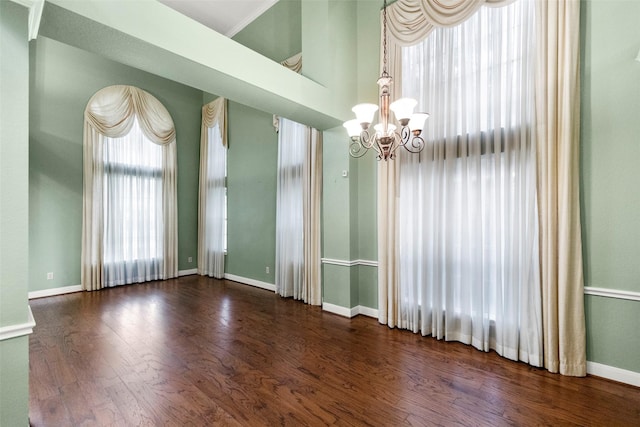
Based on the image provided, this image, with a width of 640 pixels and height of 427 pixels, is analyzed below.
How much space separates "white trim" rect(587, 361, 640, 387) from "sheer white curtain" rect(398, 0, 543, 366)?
37 centimetres

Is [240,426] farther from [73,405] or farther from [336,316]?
[336,316]

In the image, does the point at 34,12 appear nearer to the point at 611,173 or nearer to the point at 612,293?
the point at 611,173

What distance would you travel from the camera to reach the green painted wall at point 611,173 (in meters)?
2.33

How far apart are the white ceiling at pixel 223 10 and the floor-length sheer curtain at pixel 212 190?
142 centimetres

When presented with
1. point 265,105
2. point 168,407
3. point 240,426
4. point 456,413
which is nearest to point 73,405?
point 168,407

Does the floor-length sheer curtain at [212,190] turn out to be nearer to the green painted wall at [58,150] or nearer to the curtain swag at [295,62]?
the green painted wall at [58,150]

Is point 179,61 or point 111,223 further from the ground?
point 179,61

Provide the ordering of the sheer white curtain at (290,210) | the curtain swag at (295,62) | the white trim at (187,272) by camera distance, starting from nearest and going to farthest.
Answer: the curtain swag at (295,62) < the sheer white curtain at (290,210) < the white trim at (187,272)

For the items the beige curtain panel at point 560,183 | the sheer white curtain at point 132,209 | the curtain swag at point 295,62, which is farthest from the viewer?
the sheer white curtain at point 132,209

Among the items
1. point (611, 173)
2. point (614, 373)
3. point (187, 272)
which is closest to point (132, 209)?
point (187, 272)

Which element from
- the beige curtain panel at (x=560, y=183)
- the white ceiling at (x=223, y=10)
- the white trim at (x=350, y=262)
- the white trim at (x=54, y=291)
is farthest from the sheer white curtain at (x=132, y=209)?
the beige curtain panel at (x=560, y=183)

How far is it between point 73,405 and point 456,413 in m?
2.75

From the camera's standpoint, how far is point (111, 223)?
219 inches

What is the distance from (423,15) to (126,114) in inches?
217
